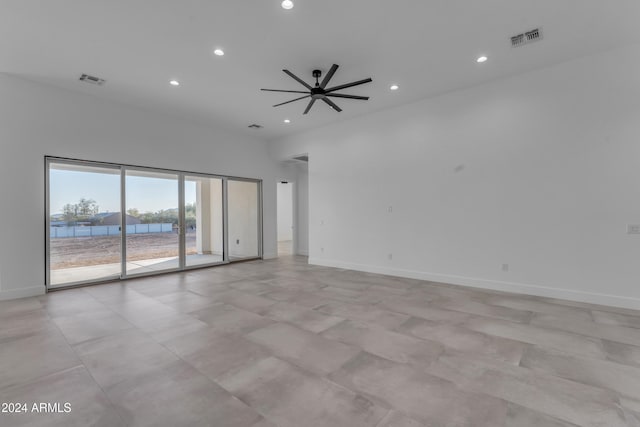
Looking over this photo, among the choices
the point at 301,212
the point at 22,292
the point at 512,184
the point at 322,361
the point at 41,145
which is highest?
the point at 41,145

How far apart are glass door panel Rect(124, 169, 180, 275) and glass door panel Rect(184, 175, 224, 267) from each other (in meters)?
0.38

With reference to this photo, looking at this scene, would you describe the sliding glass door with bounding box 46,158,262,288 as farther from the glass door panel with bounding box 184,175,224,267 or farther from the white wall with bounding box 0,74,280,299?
the white wall with bounding box 0,74,280,299

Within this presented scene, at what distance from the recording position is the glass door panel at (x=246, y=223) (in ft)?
27.9

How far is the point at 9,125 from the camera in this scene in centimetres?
472

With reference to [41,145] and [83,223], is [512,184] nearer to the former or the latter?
[83,223]

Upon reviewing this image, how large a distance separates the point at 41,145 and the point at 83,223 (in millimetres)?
1526

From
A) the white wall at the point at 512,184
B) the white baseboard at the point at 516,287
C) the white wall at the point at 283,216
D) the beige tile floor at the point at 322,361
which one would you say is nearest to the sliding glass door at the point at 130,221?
the beige tile floor at the point at 322,361

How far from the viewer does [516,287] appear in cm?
485

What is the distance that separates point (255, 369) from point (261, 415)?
0.61 metres

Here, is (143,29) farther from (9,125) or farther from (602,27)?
(602,27)

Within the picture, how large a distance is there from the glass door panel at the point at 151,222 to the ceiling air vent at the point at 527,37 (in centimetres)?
702

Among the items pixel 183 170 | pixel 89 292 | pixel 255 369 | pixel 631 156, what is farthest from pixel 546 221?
pixel 89 292

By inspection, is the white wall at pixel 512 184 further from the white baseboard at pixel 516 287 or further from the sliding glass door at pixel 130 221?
the sliding glass door at pixel 130 221

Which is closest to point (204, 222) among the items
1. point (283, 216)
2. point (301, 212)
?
point (301, 212)
